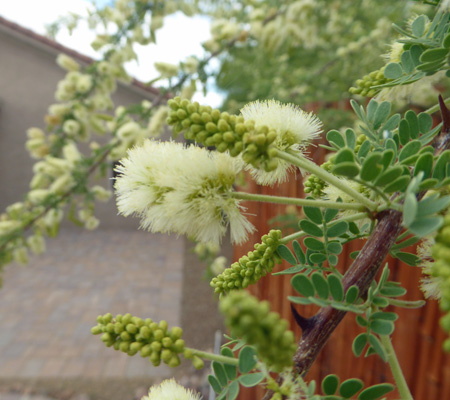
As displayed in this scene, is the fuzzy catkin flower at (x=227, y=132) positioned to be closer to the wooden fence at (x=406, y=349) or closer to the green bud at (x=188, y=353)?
the green bud at (x=188, y=353)

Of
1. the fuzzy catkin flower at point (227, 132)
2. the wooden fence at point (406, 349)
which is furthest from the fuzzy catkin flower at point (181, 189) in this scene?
the wooden fence at point (406, 349)

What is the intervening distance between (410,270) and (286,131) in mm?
1303

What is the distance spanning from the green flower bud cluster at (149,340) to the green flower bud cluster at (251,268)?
0.11 meters

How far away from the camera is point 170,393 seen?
19.6 inches

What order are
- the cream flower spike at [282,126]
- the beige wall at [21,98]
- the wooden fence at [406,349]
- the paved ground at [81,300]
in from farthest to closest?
the beige wall at [21,98], the paved ground at [81,300], the wooden fence at [406,349], the cream flower spike at [282,126]

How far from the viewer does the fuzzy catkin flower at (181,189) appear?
396mm

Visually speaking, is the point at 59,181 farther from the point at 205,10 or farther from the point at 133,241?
the point at 133,241

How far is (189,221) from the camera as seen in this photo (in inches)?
16.7

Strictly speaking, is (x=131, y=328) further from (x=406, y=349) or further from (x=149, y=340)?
(x=406, y=349)

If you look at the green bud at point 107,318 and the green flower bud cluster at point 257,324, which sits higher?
the green flower bud cluster at point 257,324

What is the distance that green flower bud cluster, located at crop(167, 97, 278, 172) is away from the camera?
34 centimetres

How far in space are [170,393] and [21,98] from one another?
309 inches

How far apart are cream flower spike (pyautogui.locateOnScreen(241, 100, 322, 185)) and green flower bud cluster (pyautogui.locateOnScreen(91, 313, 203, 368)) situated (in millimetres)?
204

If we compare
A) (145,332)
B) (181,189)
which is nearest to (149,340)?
(145,332)
